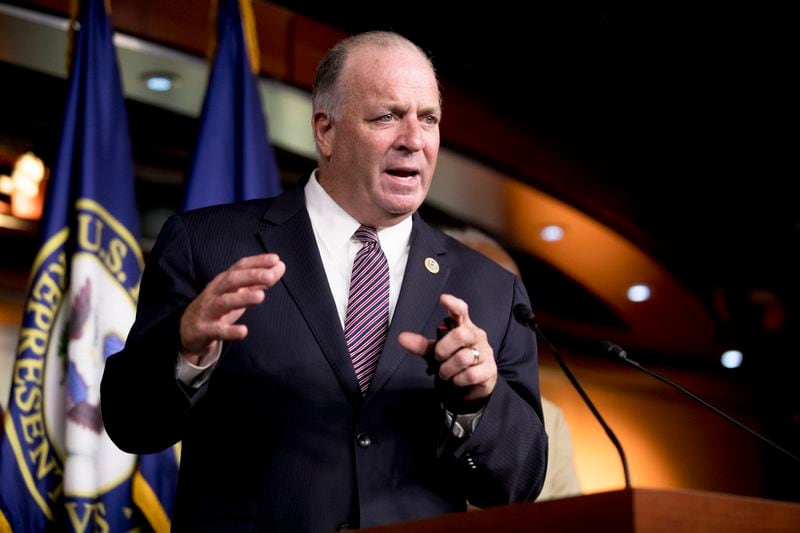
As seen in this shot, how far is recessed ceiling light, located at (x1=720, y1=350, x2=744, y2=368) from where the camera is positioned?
6132mm

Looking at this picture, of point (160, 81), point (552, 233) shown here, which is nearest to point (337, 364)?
point (160, 81)

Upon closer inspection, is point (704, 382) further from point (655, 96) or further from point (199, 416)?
point (199, 416)

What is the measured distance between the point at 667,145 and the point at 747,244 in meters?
0.91

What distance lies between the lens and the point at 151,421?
5.24 feet

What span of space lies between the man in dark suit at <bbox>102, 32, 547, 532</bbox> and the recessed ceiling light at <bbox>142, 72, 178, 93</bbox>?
1976 mm

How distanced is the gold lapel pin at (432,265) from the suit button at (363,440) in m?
0.36

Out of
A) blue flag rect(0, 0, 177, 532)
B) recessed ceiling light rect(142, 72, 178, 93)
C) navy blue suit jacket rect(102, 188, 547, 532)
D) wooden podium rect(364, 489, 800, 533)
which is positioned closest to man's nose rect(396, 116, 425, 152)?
navy blue suit jacket rect(102, 188, 547, 532)

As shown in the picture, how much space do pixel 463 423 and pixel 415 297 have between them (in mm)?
287

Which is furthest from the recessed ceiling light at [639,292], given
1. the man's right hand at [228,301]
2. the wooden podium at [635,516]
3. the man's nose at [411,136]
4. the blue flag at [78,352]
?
A: the wooden podium at [635,516]

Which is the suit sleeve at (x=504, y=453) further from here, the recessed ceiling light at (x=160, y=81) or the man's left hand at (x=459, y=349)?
the recessed ceiling light at (x=160, y=81)

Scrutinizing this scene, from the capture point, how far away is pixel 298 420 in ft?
5.46

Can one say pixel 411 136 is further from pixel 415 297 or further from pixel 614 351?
pixel 614 351

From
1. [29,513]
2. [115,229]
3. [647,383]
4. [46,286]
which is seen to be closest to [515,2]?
[115,229]

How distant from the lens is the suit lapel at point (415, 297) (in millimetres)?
1705
